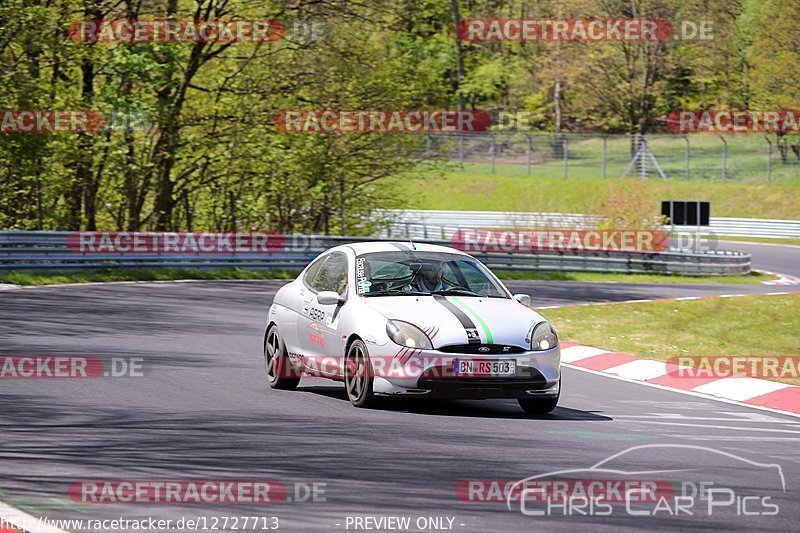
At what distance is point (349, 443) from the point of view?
8891 millimetres

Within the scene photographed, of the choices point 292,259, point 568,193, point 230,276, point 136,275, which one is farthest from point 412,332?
point 568,193

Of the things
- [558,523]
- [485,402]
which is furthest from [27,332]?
[558,523]

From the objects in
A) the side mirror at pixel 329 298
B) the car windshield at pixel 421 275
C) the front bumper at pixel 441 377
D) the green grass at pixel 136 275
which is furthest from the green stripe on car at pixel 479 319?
the green grass at pixel 136 275

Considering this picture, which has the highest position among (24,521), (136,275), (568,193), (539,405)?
(24,521)

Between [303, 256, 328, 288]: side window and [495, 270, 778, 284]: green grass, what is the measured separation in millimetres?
21427

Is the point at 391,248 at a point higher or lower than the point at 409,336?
higher

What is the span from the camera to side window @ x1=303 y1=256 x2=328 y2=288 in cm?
1228

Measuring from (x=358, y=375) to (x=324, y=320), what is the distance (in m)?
0.90

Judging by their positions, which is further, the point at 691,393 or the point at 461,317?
the point at 691,393

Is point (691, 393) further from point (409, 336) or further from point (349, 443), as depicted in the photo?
point (349, 443)

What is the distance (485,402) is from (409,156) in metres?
25.5

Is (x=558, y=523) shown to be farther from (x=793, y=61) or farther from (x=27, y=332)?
(x=793, y=61)

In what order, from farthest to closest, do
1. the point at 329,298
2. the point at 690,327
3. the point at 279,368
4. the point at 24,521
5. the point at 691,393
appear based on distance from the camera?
the point at 690,327, the point at 691,393, the point at 279,368, the point at 329,298, the point at 24,521

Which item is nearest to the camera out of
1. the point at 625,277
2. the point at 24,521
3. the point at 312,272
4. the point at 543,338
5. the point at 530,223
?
the point at 24,521
